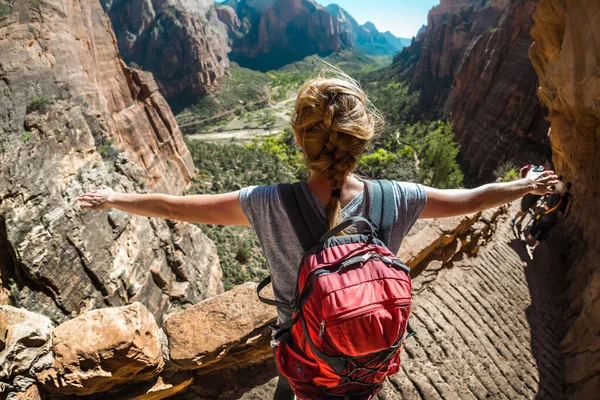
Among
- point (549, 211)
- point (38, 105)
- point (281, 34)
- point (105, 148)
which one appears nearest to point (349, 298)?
point (549, 211)

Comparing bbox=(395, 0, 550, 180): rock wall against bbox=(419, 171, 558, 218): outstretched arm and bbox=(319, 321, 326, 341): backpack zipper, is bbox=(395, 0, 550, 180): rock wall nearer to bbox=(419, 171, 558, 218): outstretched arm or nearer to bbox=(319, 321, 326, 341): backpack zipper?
bbox=(419, 171, 558, 218): outstretched arm

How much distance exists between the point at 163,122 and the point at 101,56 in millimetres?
5142

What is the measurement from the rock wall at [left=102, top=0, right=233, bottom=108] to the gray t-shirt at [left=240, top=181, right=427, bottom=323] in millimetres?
60593

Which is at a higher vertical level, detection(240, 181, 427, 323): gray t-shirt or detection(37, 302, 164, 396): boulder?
detection(240, 181, 427, 323): gray t-shirt

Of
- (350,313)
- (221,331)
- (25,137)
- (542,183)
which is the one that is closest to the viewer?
(350,313)

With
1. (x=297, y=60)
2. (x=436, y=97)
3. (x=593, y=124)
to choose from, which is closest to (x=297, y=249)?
(x=593, y=124)

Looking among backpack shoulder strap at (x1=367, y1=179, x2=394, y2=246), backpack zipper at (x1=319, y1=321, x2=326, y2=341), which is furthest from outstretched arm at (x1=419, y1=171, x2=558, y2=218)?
backpack zipper at (x1=319, y1=321, x2=326, y2=341)

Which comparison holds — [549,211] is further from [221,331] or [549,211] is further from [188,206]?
[188,206]

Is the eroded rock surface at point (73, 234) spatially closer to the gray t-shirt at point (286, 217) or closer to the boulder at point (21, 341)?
the boulder at point (21, 341)

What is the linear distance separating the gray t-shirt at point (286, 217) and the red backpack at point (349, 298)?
39mm

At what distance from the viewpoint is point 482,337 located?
138 inches

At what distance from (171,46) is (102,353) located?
65.2 m

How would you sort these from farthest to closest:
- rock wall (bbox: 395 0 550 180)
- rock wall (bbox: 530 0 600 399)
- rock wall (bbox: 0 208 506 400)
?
rock wall (bbox: 395 0 550 180) → rock wall (bbox: 530 0 600 399) → rock wall (bbox: 0 208 506 400)

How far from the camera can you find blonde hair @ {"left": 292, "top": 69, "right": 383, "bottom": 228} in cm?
119
